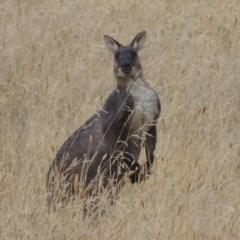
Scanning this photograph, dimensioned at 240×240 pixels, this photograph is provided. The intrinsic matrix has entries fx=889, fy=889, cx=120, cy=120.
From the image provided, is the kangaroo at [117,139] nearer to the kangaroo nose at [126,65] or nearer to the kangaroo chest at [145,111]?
the kangaroo chest at [145,111]

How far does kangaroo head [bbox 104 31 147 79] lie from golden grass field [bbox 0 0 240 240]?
19.7 inches

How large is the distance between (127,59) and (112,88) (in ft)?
5.15

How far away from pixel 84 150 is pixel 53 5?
157 inches

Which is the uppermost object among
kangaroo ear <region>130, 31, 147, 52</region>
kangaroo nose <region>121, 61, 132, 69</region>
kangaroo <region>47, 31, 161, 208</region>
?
kangaroo ear <region>130, 31, 147, 52</region>

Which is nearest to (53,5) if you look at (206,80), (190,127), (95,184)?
(206,80)

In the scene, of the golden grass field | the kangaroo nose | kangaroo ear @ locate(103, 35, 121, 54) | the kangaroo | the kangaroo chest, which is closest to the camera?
the golden grass field

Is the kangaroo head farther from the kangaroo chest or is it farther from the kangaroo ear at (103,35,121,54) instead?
the kangaroo chest

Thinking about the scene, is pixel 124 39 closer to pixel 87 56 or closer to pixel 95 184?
pixel 87 56

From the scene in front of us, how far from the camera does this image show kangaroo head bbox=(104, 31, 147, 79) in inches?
268

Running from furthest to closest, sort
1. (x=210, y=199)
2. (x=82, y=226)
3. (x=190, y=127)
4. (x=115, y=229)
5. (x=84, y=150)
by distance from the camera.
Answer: (x=190, y=127) → (x=84, y=150) → (x=210, y=199) → (x=82, y=226) → (x=115, y=229)

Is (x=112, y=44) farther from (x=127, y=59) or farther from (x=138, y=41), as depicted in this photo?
(x=127, y=59)

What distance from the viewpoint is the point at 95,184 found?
19.5 ft

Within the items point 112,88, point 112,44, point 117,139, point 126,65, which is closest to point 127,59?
point 126,65

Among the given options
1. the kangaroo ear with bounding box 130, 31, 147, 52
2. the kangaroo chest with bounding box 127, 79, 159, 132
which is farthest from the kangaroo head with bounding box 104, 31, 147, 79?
the kangaroo chest with bounding box 127, 79, 159, 132
